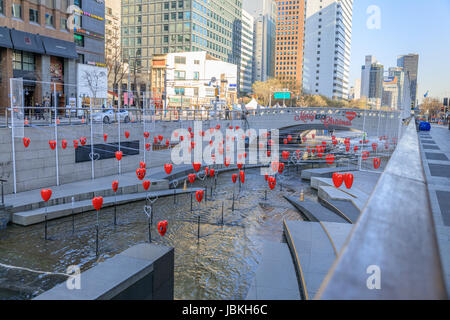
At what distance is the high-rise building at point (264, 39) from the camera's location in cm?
17330

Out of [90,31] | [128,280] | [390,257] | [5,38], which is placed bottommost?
[128,280]

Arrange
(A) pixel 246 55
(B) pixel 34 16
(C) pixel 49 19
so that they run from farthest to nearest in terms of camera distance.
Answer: (A) pixel 246 55 < (C) pixel 49 19 < (B) pixel 34 16

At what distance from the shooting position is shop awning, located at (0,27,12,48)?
108 feet

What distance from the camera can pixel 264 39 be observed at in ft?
591

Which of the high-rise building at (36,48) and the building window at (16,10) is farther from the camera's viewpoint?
the building window at (16,10)

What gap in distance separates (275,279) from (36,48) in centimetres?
3626

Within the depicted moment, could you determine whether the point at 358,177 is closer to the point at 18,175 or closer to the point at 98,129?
the point at 98,129

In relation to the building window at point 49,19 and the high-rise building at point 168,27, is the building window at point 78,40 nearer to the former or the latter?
the building window at point 49,19

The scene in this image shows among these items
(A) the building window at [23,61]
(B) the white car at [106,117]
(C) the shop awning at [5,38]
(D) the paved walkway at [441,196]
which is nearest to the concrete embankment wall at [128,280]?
(D) the paved walkway at [441,196]

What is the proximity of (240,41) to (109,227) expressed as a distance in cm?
12732

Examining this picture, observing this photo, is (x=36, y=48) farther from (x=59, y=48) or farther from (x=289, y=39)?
(x=289, y=39)

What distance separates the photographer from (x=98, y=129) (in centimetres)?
2120

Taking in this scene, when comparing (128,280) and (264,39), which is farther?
(264,39)

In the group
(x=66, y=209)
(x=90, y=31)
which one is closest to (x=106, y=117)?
(x=66, y=209)
